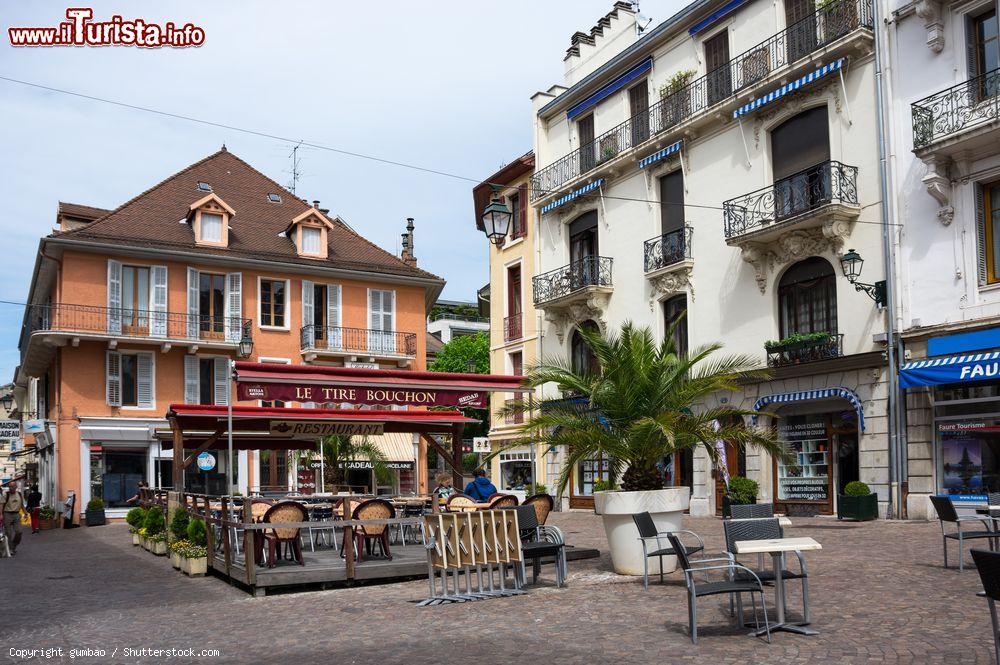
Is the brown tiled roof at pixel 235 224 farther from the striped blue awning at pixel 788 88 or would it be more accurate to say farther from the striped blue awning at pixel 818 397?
the striped blue awning at pixel 818 397

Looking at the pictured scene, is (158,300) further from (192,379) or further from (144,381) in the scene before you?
(192,379)

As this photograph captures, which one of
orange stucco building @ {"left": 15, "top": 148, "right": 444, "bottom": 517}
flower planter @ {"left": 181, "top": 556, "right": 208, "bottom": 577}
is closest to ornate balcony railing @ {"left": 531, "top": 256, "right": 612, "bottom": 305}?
orange stucco building @ {"left": 15, "top": 148, "right": 444, "bottom": 517}

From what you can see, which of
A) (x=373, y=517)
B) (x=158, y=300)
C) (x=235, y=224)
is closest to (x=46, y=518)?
(x=158, y=300)

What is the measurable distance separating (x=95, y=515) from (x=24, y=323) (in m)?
16.8

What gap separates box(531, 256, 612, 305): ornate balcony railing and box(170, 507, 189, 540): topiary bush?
16693 mm

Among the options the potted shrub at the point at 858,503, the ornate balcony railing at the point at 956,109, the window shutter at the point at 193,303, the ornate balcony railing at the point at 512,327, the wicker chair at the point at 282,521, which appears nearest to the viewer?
the wicker chair at the point at 282,521

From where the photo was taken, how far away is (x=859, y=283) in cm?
2075

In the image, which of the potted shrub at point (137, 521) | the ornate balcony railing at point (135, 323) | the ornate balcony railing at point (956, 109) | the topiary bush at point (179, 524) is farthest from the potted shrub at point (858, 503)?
the ornate balcony railing at point (135, 323)

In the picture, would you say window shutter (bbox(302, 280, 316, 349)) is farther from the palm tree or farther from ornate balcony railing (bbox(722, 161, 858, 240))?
the palm tree

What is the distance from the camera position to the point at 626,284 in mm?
29250

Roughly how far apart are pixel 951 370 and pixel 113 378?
27711 mm

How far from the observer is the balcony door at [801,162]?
22156mm

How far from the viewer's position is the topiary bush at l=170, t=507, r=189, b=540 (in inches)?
617

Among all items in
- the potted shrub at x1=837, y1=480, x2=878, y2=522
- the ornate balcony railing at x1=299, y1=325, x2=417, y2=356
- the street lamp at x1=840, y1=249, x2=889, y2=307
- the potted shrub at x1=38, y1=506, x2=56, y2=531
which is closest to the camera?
the potted shrub at x1=837, y1=480, x2=878, y2=522
